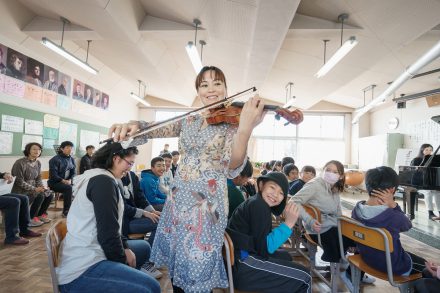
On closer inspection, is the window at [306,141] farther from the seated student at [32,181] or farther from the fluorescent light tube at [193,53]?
the seated student at [32,181]

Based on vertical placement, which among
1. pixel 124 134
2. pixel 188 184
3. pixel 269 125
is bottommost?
pixel 188 184

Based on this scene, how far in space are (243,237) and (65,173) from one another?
431 centimetres

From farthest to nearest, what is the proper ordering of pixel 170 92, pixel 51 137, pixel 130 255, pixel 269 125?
Result: pixel 269 125
pixel 170 92
pixel 51 137
pixel 130 255

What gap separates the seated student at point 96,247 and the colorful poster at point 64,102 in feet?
18.8

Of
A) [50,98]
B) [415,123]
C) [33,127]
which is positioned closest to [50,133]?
[33,127]

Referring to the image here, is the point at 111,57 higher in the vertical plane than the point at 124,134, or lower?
higher

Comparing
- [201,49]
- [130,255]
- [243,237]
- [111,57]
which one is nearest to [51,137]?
[111,57]

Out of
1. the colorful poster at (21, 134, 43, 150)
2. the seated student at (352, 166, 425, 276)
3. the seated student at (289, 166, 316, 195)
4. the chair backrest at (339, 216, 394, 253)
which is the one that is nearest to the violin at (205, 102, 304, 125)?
the chair backrest at (339, 216, 394, 253)

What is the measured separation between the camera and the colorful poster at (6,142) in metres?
4.48

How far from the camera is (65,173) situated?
455 cm

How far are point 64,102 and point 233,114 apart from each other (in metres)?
6.41

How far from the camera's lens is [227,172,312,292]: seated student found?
1171 mm

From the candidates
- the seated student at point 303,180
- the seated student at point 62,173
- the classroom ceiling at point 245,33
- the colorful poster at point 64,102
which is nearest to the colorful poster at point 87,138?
the colorful poster at point 64,102

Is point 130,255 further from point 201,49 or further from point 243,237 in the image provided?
point 201,49
